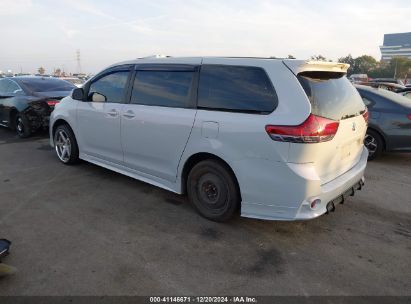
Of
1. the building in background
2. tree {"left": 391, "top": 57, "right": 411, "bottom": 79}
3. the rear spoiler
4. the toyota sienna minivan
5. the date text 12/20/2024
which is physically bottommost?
the date text 12/20/2024

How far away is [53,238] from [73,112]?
2566 mm

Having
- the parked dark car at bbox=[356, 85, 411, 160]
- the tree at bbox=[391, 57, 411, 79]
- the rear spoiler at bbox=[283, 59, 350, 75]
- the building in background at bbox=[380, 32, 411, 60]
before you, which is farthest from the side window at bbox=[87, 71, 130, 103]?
the building in background at bbox=[380, 32, 411, 60]

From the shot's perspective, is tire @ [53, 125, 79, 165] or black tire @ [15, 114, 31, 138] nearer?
tire @ [53, 125, 79, 165]

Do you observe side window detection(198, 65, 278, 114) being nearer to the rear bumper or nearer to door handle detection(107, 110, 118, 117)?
the rear bumper

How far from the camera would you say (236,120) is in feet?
11.6

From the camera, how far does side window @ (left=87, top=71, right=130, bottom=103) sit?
487cm

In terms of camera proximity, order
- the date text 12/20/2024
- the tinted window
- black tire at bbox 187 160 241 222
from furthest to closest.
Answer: the tinted window
black tire at bbox 187 160 241 222
the date text 12/20/2024

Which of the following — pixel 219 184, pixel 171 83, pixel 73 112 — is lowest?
pixel 219 184

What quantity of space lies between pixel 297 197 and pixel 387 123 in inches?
168

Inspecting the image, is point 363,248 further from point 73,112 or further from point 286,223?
point 73,112

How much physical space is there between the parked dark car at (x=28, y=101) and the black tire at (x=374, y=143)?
666 centimetres

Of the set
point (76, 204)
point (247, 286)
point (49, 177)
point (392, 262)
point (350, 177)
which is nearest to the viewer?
point (247, 286)

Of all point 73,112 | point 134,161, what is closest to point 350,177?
point 134,161

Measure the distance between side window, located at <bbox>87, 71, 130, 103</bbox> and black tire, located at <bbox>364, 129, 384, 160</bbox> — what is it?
466cm
